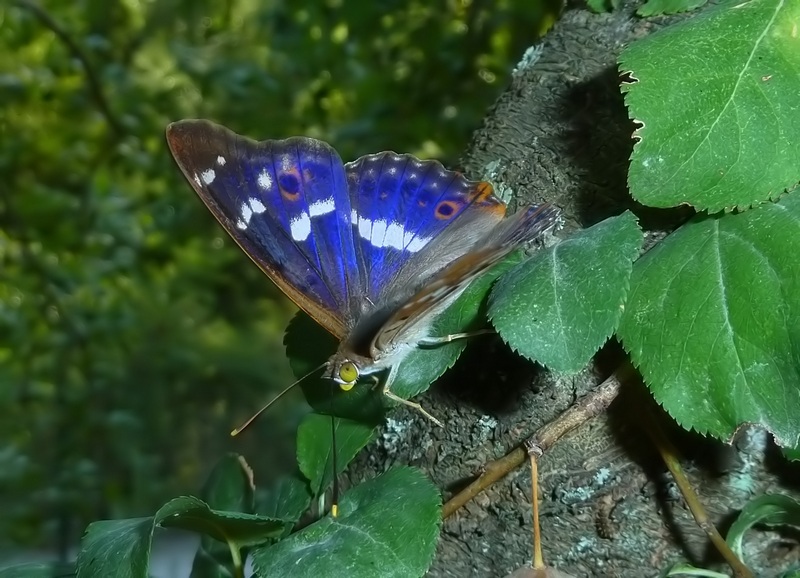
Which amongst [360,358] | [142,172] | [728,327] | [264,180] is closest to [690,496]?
[728,327]

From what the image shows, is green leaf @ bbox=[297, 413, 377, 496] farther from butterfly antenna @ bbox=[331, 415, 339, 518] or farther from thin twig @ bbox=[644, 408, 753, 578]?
thin twig @ bbox=[644, 408, 753, 578]

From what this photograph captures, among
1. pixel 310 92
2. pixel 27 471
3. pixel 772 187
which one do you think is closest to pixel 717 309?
pixel 772 187

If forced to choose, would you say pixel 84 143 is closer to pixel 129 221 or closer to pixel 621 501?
pixel 129 221

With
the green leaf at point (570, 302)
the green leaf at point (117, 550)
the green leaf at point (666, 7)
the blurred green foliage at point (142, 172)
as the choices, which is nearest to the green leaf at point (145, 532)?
the green leaf at point (117, 550)

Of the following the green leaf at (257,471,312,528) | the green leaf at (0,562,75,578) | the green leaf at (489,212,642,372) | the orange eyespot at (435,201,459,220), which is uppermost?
the orange eyespot at (435,201,459,220)

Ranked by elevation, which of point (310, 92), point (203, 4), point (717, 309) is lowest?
point (717, 309)

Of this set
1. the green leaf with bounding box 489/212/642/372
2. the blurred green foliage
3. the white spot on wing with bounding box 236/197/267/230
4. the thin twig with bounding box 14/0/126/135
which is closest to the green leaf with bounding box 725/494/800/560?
the green leaf with bounding box 489/212/642/372

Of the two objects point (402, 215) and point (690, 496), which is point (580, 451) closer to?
point (690, 496)
